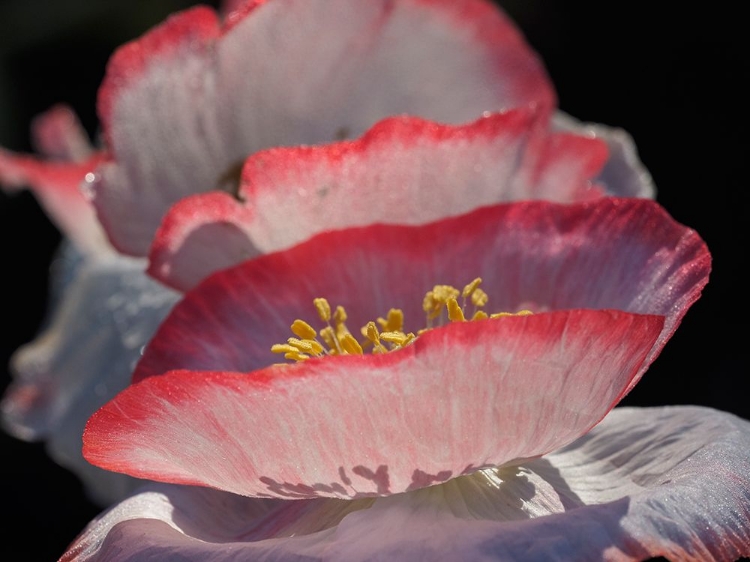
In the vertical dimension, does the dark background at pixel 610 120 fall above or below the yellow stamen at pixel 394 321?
below

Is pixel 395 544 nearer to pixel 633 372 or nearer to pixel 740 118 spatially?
pixel 633 372

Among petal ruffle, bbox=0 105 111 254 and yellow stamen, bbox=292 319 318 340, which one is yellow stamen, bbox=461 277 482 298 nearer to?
yellow stamen, bbox=292 319 318 340

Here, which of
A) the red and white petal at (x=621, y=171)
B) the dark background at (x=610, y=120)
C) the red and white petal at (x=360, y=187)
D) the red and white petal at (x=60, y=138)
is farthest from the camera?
the dark background at (x=610, y=120)

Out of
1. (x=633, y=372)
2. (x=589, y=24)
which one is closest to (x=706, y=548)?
(x=633, y=372)

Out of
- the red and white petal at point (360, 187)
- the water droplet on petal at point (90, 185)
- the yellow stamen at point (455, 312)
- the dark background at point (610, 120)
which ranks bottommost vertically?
the dark background at point (610, 120)

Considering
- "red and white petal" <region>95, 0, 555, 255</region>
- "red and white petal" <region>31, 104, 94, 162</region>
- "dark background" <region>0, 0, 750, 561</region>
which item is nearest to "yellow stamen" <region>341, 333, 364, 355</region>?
"red and white petal" <region>95, 0, 555, 255</region>

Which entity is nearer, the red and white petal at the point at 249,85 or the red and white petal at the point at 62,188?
the red and white petal at the point at 249,85

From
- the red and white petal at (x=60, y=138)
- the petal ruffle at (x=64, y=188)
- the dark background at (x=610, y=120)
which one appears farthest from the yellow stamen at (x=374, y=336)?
the dark background at (x=610, y=120)

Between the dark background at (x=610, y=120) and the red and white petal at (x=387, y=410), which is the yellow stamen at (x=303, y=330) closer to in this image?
the red and white petal at (x=387, y=410)
